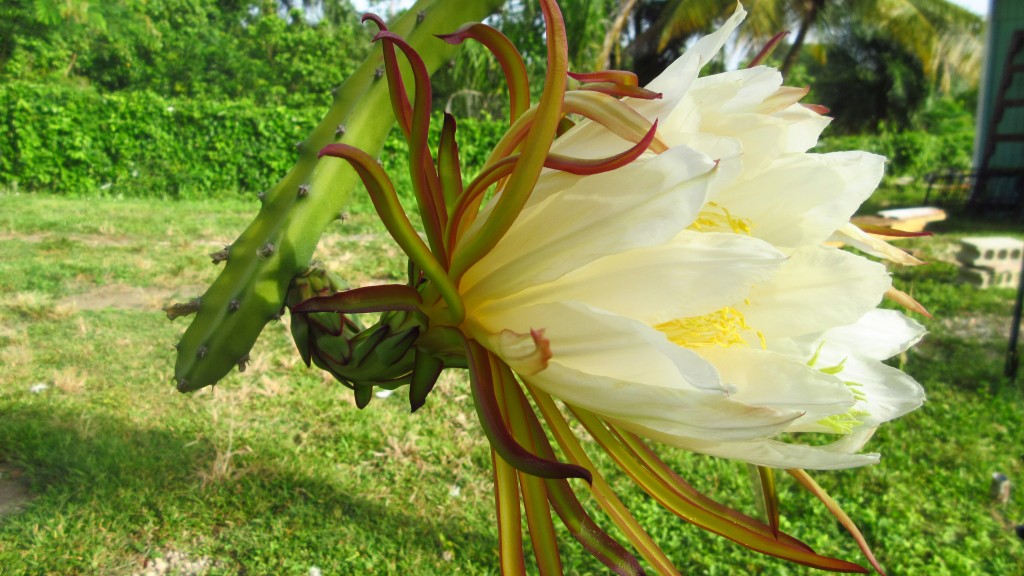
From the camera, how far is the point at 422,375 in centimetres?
39

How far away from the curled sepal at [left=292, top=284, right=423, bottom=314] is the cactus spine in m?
0.21

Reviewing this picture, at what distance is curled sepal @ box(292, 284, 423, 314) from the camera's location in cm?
33

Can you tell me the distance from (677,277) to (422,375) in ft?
0.49

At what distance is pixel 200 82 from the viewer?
10812 mm

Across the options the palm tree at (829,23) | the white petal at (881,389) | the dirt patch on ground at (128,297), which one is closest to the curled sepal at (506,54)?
the white petal at (881,389)

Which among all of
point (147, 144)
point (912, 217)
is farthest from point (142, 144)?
point (912, 217)

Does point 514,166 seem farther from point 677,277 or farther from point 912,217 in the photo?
point 912,217

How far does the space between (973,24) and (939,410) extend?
9.07 meters

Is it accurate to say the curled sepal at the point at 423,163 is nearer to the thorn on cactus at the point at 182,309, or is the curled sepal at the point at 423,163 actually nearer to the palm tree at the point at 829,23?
the thorn on cactus at the point at 182,309

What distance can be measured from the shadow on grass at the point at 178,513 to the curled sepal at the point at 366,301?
1.00 meters

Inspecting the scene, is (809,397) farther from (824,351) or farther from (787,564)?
(787,564)

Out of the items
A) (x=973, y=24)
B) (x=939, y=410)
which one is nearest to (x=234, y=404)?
(x=939, y=410)

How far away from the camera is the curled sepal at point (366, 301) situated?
1.08ft

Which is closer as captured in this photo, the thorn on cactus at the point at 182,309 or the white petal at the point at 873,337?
the white petal at the point at 873,337
